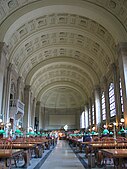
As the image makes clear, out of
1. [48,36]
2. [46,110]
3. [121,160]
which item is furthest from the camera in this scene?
[46,110]

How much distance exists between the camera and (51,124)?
1843 inches

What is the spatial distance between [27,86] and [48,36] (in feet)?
29.2

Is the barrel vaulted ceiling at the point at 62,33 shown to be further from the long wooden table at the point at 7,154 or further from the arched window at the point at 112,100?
the long wooden table at the point at 7,154

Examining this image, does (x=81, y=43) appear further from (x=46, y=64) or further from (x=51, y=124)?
(x=51, y=124)

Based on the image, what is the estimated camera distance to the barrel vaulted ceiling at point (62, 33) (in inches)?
619

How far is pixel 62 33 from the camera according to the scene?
21812 mm

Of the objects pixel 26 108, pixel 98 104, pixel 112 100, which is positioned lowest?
pixel 26 108

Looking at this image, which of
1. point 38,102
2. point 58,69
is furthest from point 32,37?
point 38,102

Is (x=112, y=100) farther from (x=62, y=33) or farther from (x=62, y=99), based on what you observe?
(x=62, y=99)

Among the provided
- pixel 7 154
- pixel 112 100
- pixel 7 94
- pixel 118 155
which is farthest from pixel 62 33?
pixel 118 155

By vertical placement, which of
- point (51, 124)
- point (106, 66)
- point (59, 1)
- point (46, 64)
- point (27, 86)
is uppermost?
point (59, 1)

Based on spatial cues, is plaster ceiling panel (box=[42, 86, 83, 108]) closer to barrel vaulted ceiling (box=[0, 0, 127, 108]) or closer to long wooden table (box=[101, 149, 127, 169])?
barrel vaulted ceiling (box=[0, 0, 127, 108])

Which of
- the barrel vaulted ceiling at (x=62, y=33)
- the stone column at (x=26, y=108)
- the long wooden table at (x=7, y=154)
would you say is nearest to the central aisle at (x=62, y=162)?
the long wooden table at (x=7, y=154)

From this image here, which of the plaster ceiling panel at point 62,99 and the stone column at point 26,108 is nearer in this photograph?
the stone column at point 26,108
